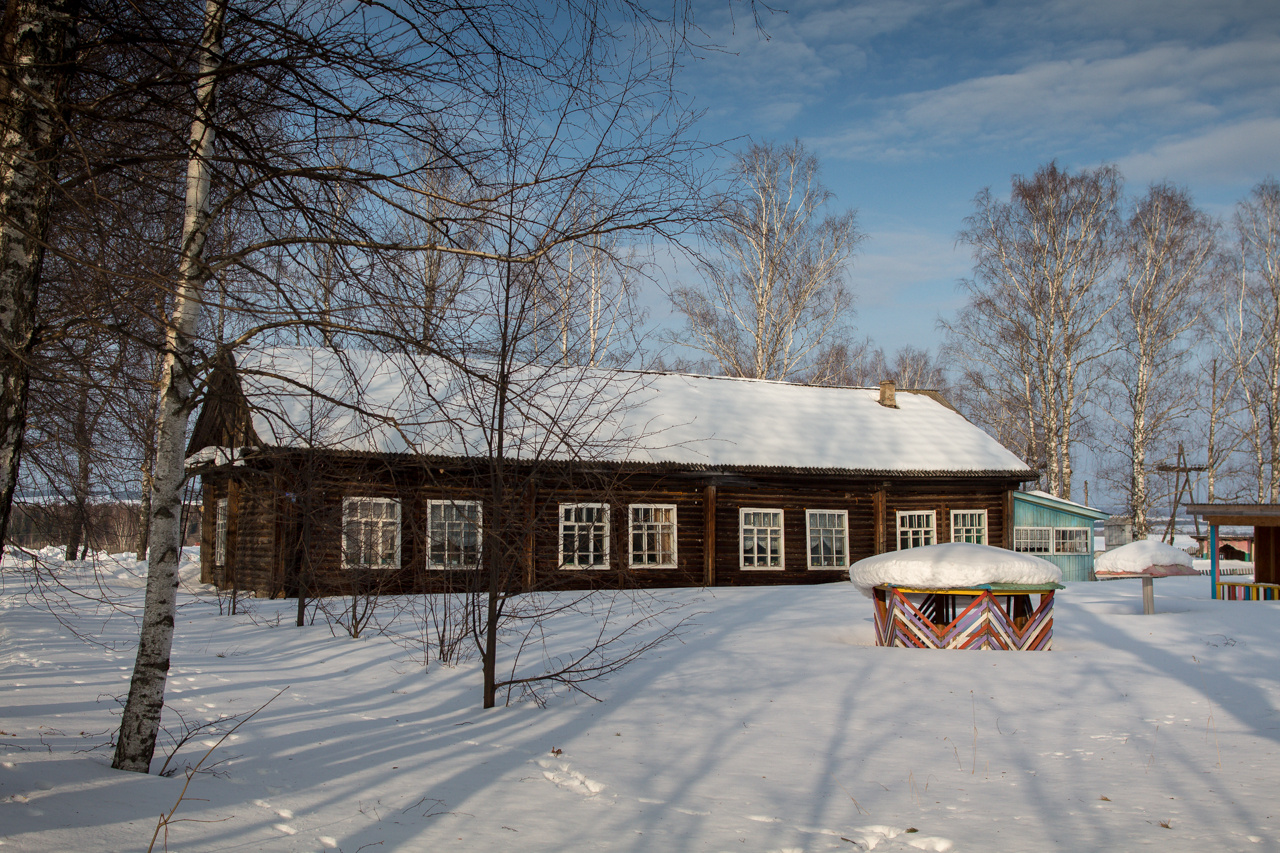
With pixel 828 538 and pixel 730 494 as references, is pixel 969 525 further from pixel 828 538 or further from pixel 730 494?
pixel 730 494

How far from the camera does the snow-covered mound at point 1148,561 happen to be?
Result: 1431cm

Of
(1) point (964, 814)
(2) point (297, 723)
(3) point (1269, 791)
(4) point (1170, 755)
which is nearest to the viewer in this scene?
(1) point (964, 814)

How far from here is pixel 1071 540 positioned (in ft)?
78.8

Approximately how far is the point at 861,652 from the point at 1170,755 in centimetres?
420

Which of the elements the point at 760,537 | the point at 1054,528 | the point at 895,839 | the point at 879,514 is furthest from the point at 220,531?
the point at 1054,528

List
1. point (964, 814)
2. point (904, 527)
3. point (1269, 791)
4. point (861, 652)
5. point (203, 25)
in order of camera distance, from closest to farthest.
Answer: point (203, 25) < point (964, 814) < point (1269, 791) < point (861, 652) < point (904, 527)

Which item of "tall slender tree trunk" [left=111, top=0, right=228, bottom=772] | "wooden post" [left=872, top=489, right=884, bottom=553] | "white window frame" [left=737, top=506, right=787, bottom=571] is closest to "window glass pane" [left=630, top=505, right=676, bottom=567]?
"white window frame" [left=737, top=506, right=787, bottom=571]

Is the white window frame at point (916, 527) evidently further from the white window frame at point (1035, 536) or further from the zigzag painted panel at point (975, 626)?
the zigzag painted panel at point (975, 626)

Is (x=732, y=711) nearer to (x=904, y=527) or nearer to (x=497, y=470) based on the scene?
(x=497, y=470)

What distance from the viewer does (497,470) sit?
6977mm

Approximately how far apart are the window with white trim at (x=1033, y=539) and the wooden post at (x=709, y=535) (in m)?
9.42

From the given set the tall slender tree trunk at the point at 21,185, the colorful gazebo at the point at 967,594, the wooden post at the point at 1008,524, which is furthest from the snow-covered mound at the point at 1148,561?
the tall slender tree trunk at the point at 21,185

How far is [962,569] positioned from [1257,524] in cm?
1079

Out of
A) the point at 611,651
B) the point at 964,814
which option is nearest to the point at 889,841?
the point at 964,814
